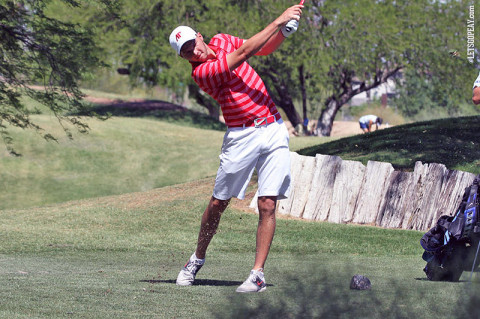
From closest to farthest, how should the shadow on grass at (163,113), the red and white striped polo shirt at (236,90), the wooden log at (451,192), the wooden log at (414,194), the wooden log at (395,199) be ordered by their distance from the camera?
the red and white striped polo shirt at (236,90)
the wooden log at (451,192)
the wooden log at (414,194)
the wooden log at (395,199)
the shadow on grass at (163,113)

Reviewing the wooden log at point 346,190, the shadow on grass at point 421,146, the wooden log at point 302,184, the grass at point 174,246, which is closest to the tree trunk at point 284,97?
the grass at point 174,246

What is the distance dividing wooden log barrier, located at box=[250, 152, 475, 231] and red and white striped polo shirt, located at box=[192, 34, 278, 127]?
7.22 meters

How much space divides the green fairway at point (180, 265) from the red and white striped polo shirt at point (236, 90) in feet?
4.31

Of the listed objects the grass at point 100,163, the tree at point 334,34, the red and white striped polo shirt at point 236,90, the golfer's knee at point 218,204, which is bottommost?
the grass at point 100,163

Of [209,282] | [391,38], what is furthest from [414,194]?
[391,38]

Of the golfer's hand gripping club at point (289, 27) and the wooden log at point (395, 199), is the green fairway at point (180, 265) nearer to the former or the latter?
the wooden log at point (395, 199)

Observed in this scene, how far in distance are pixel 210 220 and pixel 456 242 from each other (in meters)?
2.07

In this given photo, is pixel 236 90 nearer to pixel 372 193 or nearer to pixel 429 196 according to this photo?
pixel 429 196

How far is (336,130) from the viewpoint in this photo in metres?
61.2

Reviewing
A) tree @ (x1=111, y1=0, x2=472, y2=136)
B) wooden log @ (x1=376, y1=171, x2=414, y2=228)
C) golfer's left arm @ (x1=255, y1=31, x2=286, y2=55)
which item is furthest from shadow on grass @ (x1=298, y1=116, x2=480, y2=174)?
tree @ (x1=111, y1=0, x2=472, y2=136)

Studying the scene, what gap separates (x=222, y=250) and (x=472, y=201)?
6096 mm

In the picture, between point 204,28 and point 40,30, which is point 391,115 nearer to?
point 204,28

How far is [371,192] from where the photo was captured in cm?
1366

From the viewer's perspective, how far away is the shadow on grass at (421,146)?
16125 mm
